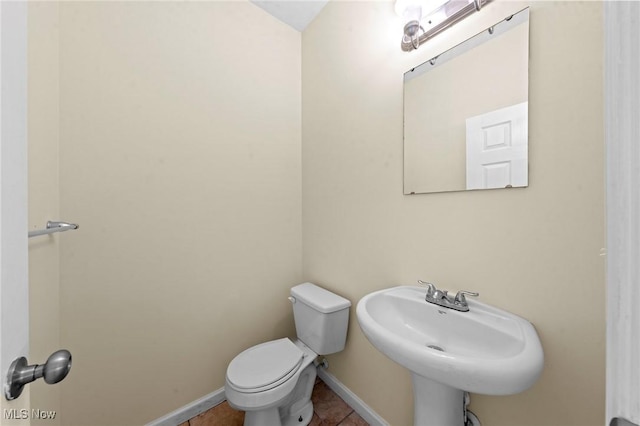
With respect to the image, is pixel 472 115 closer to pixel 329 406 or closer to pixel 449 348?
pixel 449 348

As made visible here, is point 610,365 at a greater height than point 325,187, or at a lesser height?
lesser

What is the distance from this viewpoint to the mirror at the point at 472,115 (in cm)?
77

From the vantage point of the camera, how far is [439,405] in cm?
82

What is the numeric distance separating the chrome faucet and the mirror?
39 centimetres

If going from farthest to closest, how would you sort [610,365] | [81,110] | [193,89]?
[193,89] < [81,110] < [610,365]

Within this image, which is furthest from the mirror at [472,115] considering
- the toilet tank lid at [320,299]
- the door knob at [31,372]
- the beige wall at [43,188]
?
the beige wall at [43,188]

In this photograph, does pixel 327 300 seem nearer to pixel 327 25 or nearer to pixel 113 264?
pixel 113 264

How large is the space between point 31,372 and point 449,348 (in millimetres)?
1062

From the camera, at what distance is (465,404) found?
88cm

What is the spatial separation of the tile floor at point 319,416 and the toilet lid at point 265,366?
370 millimetres

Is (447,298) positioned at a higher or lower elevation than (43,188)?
lower

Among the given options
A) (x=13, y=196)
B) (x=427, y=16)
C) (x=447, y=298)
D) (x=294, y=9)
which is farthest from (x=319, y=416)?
(x=294, y=9)

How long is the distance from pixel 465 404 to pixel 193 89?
1905 millimetres

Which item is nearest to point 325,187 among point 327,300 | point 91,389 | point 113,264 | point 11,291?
point 327,300
